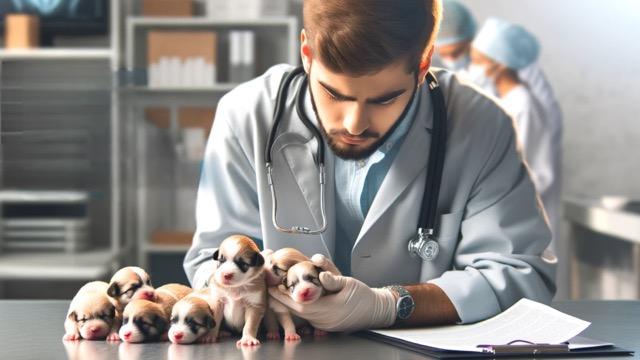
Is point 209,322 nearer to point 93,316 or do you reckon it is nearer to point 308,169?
point 93,316

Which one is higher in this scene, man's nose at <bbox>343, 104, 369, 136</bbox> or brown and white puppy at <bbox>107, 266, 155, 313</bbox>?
man's nose at <bbox>343, 104, 369, 136</bbox>

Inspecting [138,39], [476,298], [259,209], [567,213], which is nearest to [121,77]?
[138,39]

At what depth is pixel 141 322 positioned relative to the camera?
99cm

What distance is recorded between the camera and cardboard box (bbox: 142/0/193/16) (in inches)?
155

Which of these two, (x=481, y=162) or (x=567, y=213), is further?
(x=567, y=213)

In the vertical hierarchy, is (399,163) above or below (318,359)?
above

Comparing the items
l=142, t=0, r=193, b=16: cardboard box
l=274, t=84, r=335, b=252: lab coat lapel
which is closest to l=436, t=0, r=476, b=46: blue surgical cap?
l=142, t=0, r=193, b=16: cardboard box

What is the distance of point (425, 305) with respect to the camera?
3.70 feet

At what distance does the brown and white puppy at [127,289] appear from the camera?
40.5 inches

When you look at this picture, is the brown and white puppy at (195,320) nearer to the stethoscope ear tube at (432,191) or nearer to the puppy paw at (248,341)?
the puppy paw at (248,341)

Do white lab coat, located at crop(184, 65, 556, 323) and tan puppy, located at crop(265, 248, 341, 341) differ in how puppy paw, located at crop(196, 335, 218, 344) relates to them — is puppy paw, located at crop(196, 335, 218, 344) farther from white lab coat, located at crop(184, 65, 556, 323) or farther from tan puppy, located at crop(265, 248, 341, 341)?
white lab coat, located at crop(184, 65, 556, 323)

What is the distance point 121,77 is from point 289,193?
2.73 m

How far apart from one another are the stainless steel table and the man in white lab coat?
0.14m

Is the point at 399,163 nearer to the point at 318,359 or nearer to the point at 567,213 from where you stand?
the point at 318,359
